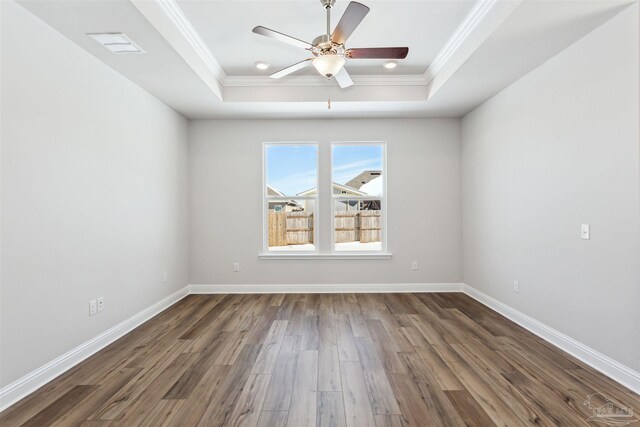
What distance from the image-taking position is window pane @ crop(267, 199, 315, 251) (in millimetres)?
4848

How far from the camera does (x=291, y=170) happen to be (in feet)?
15.9

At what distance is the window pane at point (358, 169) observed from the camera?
15.9 feet

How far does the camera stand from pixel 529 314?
3.21 metres

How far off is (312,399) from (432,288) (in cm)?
318

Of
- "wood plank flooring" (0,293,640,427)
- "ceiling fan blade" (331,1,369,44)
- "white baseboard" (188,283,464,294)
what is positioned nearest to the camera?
"wood plank flooring" (0,293,640,427)

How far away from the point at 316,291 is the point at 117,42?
3.65 m

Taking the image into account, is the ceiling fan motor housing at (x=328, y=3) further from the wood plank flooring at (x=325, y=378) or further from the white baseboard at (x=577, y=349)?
the white baseboard at (x=577, y=349)

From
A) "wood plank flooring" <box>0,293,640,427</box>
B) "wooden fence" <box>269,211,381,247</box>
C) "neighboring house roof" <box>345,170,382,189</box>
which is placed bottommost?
"wood plank flooring" <box>0,293,640,427</box>

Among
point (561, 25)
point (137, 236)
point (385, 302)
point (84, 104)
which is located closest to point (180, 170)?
point (137, 236)

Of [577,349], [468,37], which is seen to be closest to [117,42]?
[468,37]

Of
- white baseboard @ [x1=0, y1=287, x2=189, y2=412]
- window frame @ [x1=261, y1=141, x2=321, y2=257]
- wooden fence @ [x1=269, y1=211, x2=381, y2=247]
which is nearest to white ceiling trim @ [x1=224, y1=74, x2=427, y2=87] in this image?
window frame @ [x1=261, y1=141, x2=321, y2=257]

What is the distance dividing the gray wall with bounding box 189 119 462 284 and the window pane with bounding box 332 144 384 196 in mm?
208

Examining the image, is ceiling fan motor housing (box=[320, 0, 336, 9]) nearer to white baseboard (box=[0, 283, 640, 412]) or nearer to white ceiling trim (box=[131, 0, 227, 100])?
white ceiling trim (box=[131, 0, 227, 100])

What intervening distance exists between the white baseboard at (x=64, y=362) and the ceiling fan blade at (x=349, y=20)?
123 inches
